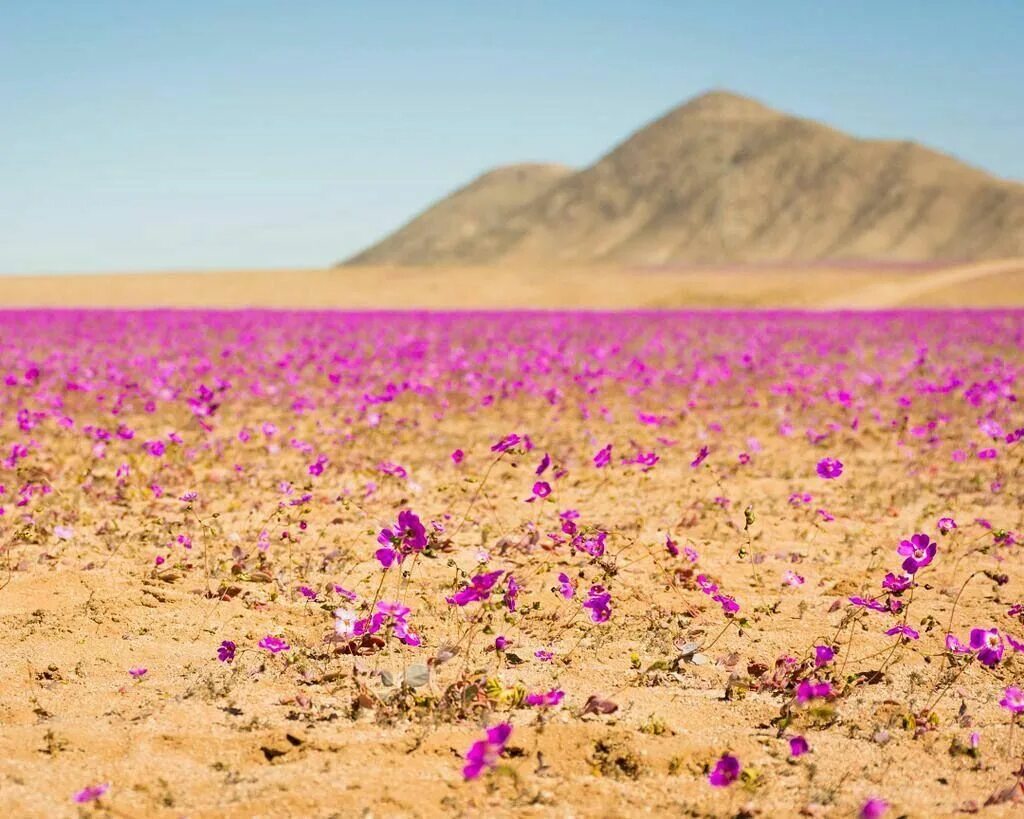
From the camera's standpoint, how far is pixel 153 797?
3203mm

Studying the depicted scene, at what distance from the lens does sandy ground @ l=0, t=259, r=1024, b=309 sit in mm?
45438

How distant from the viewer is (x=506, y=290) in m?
52.0

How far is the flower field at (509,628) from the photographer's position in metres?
3.37

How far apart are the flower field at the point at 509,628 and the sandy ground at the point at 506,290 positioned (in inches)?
1428

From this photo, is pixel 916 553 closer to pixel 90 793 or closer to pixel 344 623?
pixel 344 623

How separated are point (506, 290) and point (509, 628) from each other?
47.8m

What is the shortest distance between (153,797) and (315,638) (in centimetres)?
150

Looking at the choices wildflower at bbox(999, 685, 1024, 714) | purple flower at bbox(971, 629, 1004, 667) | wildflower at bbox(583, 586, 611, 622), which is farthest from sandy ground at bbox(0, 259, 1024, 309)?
wildflower at bbox(999, 685, 1024, 714)

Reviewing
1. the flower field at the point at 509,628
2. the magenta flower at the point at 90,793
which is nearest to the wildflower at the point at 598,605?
the flower field at the point at 509,628

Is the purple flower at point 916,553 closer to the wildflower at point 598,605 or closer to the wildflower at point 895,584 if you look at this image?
the wildflower at point 895,584

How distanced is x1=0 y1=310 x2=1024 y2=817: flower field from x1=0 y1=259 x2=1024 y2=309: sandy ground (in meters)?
36.3

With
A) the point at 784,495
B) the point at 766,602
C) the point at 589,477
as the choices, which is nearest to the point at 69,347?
the point at 589,477

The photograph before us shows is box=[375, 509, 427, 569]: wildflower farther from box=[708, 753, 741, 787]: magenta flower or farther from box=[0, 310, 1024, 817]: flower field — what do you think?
box=[708, 753, 741, 787]: magenta flower

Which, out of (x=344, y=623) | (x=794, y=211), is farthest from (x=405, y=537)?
(x=794, y=211)
